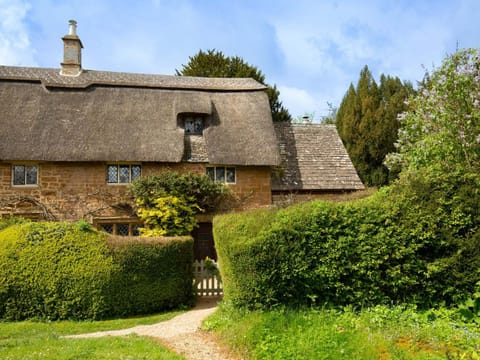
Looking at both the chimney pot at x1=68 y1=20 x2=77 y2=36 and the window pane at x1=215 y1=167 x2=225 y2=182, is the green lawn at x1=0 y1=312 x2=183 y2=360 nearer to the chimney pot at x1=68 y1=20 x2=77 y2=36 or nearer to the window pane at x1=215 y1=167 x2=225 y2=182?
the window pane at x1=215 y1=167 x2=225 y2=182

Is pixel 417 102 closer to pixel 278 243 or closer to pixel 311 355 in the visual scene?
pixel 278 243

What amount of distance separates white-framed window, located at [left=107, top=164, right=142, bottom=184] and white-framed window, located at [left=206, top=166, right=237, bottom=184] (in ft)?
8.82

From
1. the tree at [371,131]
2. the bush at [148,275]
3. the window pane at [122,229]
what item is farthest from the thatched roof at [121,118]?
the tree at [371,131]

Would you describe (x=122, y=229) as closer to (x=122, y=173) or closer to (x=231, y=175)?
(x=122, y=173)

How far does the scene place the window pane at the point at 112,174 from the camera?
13.9 m

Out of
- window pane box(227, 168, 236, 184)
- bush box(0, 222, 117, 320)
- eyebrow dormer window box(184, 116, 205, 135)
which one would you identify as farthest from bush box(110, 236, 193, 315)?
eyebrow dormer window box(184, 116, 205, 135)

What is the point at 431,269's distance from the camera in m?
6.55

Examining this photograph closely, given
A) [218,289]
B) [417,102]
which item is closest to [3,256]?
[218,289]

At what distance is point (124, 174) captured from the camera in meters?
14.0

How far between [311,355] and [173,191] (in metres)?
8.87

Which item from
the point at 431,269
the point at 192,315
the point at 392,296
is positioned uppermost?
the point at 431,269

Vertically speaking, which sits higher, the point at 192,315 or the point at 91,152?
the point at 91,152

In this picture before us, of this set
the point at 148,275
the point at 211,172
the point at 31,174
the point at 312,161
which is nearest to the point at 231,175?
the point at 211,172

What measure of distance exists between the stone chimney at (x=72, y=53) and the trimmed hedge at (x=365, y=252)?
13.4m
